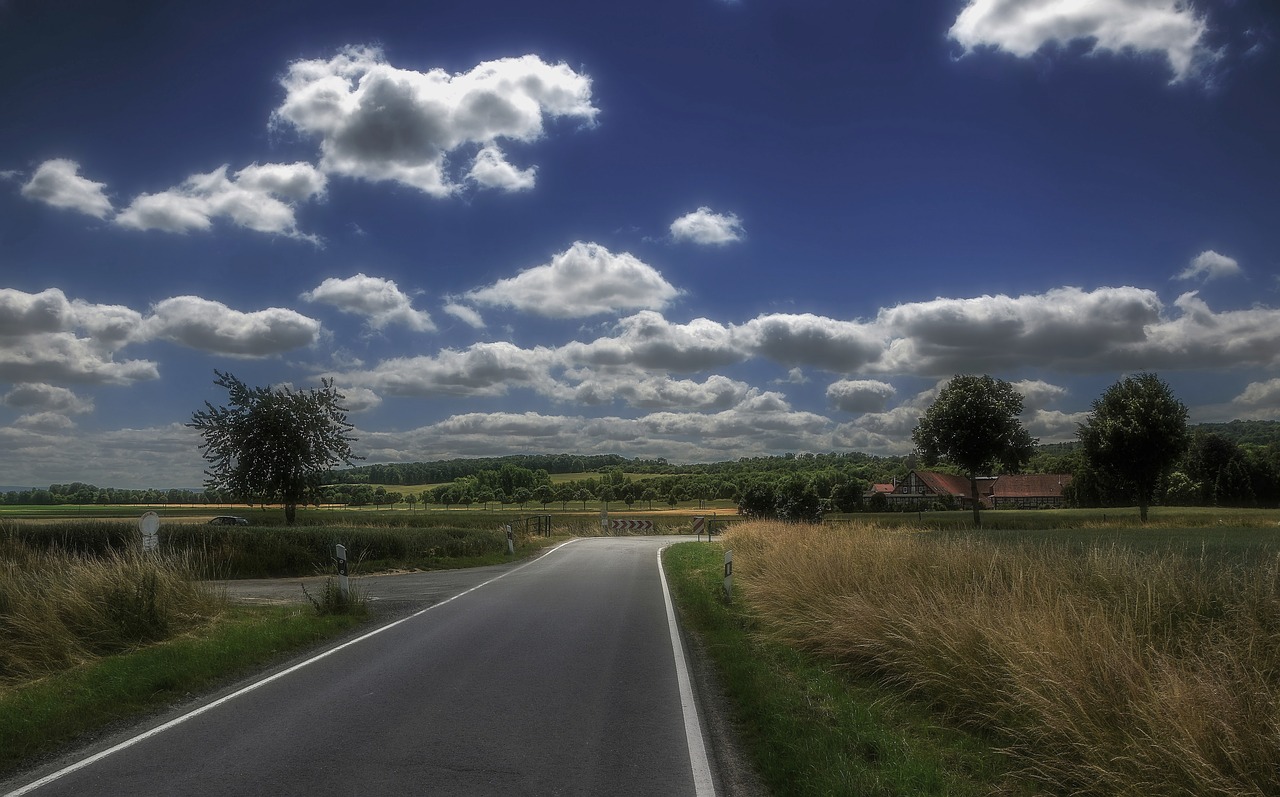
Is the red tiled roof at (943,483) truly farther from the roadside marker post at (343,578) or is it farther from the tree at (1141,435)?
the roadside marker post at (343,578)

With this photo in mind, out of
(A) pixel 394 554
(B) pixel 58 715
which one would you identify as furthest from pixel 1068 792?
(A) pixel 394 554

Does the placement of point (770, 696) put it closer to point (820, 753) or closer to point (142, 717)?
point (820, 753)

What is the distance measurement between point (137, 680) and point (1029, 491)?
12018cm

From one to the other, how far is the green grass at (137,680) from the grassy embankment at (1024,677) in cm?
608

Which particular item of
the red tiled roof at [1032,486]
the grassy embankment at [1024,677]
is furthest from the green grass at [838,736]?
the red tiled roof at [1032,486]

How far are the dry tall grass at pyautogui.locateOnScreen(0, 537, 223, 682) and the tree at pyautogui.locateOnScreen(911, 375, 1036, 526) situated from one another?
51.2m

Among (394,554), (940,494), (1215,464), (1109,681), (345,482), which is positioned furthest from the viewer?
(940,494)

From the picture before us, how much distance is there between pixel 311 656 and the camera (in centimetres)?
1093

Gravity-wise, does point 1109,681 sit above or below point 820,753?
above

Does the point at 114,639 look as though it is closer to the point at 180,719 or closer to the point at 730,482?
the point at 180,719

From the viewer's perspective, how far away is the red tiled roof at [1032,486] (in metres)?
111

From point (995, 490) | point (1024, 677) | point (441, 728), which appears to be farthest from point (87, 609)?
point (995, 490)

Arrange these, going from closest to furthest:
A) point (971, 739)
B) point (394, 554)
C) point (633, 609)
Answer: point (971, 739) → point (633, 609) → point (394, 554)

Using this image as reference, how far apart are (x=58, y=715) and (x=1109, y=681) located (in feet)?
30.0
